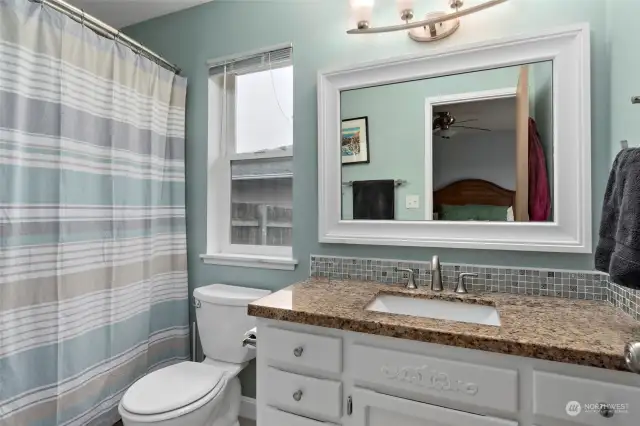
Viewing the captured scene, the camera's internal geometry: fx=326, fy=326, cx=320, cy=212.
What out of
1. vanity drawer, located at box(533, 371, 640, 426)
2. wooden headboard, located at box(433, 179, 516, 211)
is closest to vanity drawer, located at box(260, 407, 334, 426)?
vanity drawer, located at box(533, 371, 640, 426)

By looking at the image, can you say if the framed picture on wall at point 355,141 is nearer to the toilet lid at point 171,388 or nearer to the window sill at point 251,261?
the window sill at point 251,261

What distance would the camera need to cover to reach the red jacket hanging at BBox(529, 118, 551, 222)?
→ 1246 mm

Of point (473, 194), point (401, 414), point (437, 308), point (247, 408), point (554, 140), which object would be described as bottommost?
point (247, 408)

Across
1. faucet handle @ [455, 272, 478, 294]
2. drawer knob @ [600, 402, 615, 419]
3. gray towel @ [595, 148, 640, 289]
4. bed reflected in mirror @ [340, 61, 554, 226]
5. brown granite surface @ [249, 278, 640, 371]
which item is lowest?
drawer knob @ [600, 402, 615, 419]

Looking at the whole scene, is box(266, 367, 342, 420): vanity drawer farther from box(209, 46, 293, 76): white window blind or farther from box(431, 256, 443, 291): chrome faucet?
box(209, 46, 293, 76): white window blind

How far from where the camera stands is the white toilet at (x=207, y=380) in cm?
124

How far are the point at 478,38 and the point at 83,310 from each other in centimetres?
205

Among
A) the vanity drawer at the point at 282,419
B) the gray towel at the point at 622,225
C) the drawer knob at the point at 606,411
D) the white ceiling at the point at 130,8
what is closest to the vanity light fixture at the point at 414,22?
the gray towel at the point at 622,225

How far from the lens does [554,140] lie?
1.23m

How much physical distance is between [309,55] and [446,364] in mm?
1499

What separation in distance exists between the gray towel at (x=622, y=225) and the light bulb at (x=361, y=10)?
43.6 inches

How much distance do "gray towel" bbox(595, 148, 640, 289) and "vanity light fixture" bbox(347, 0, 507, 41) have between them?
2.63ft

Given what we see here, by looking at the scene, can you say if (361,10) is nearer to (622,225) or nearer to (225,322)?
(622,225)

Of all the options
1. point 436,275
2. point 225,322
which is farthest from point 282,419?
point 436,275
